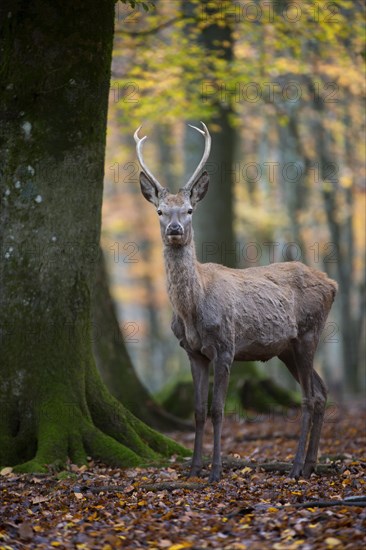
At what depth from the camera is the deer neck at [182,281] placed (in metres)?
8.50

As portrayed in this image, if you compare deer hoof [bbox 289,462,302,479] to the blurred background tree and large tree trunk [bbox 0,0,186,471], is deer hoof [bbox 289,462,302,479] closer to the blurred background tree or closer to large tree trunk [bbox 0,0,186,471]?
large tree trunk [bbox 0,0,186,471]

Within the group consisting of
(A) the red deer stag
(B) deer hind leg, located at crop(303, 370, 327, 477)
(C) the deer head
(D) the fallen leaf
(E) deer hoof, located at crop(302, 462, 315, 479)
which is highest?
(C) the deer head

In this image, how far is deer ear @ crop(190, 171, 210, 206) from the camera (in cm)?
870

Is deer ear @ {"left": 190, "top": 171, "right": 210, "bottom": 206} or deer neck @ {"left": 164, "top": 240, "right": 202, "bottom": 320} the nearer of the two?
deer neck @ {"left": 164, "top": 240, "right": 202, "bottom": 320}

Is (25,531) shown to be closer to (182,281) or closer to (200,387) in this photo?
(200,387)

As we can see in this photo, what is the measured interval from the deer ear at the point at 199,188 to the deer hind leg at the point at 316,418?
2356 mm

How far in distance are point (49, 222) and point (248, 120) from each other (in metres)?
19.8

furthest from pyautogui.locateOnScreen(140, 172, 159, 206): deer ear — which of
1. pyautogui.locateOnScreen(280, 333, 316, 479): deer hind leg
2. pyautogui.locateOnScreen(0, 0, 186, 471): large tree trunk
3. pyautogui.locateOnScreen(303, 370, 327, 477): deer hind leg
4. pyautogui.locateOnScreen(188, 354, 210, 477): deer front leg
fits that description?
pyautogui.locateOnScreen(303, 370, 327, 477): deer hind leg

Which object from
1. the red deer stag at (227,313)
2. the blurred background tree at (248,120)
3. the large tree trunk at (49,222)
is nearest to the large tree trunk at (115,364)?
the blurred background tree at (248,120)

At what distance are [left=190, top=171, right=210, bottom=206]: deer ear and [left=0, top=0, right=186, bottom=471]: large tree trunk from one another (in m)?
1.19

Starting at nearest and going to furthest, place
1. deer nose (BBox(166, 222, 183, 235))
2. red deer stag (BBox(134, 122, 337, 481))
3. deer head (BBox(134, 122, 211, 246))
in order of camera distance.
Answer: deer nose (BBox(166, 222, 183, 235)) < deer head (BBox(134, 122, 211, 246)) < red deer stag (BBox(134, 122, 337, 481))

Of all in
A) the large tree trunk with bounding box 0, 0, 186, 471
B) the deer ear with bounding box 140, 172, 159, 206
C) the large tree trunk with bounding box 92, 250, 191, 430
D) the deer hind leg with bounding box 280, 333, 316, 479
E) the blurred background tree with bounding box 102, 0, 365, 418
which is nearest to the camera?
the deer ear with bounding box 140, 172, 159, 206

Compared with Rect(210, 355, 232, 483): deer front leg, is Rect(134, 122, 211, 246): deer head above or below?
above

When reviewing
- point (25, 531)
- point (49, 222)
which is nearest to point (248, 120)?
point (49, 222)
